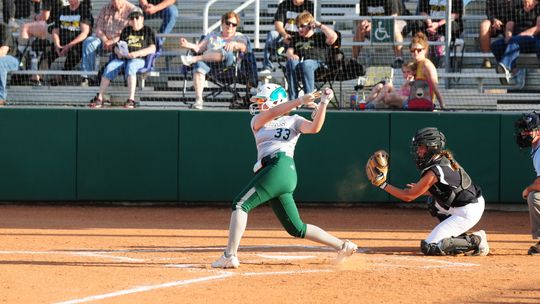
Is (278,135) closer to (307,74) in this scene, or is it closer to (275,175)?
(275,175)

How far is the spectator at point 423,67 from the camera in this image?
14.9m

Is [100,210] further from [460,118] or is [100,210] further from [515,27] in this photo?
[515,27]

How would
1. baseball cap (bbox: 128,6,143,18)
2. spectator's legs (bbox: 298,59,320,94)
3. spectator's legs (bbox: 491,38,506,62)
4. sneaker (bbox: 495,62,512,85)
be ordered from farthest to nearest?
baseball cap (bbox: 128,6,143,18)
spectator's legs (bbox: 491,38,506,62)
sneaker (bbox: 495,62,512,85)
spectator's legs (bbox: 298,59,320,94)

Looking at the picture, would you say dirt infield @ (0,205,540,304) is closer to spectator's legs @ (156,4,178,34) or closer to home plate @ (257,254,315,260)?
home plate @ (257,254,315,260)

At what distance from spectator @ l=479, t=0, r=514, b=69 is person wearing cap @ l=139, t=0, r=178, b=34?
546cm

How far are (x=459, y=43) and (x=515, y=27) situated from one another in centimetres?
97

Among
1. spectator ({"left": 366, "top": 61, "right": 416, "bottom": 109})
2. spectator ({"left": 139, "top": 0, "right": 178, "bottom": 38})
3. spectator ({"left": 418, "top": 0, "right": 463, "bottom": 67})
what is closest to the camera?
spectator ({"left": 366, "top": 61, "right": 416, "bottom": 109})

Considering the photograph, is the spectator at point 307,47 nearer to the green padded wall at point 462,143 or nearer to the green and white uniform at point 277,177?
the green padded wall at point 462,143

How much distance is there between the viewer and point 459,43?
16438 mm

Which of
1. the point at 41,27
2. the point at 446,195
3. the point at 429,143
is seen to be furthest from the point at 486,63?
the point at 41,27

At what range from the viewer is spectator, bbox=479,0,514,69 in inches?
638

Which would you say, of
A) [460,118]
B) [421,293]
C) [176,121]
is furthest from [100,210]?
[421,293]

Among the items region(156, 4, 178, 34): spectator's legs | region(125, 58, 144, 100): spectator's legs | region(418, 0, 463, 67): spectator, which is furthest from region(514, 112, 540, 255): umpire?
region(156, 4, 178, 34): spectator's legs

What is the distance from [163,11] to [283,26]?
7.59ft
